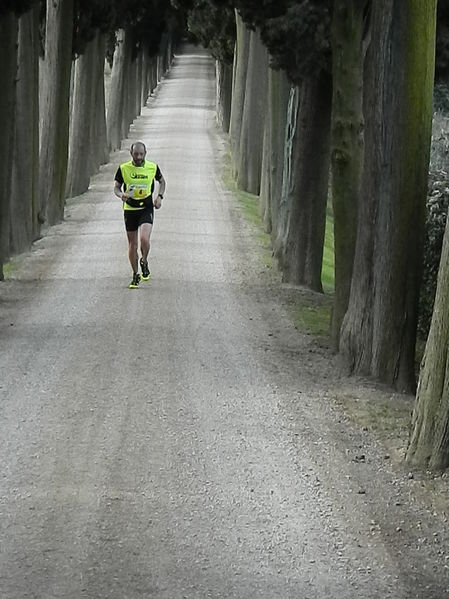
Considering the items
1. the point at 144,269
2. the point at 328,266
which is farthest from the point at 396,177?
the point at 328,266

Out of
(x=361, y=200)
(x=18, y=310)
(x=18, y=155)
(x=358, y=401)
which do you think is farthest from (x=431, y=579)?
(x=18, y=155)

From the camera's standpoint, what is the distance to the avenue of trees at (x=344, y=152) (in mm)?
11172

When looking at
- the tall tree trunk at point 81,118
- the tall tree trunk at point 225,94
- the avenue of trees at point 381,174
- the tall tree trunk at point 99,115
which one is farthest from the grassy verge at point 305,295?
the tall tree trunk at point 225,94

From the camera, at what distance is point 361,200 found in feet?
39.4

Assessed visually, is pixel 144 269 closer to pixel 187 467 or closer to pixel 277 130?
pixel 277 130

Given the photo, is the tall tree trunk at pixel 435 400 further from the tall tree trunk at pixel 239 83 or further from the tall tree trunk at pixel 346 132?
the tall tree trunk at pixel 239 83

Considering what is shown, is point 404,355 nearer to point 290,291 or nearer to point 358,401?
point 358,401

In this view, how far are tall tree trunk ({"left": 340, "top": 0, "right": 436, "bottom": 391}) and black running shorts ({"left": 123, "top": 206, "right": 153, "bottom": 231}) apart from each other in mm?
5967

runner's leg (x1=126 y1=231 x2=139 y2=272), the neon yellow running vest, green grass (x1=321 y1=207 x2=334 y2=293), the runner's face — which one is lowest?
green grass (x1=321 y1=207 x2=334 y2=293)

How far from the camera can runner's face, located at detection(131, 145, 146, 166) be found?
16.6m

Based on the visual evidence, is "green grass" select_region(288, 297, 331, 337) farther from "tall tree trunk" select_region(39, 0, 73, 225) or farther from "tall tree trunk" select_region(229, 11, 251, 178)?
"tall tree trunk" select_region(229, 11, 251, 178)

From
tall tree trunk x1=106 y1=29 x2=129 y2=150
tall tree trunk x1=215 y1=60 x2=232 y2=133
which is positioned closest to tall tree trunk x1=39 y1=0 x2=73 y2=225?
tall tree trunk x1=106 y1=29 x2=129 y2=150

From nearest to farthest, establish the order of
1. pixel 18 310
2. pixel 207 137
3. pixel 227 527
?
pixel 227 527
pixel 18 310
pixel 207 137

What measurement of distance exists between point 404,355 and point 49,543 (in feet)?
19.2
